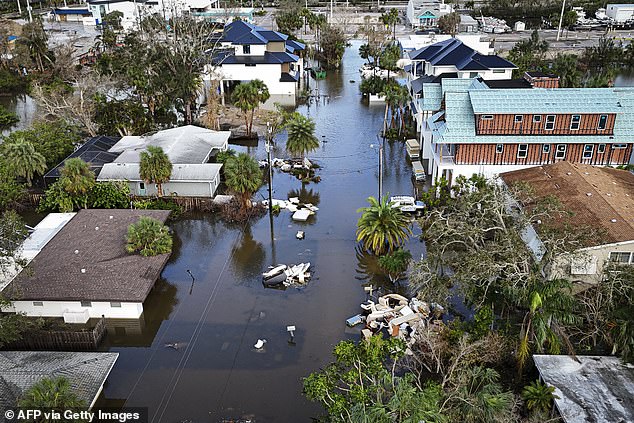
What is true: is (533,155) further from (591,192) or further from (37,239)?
(37,239)

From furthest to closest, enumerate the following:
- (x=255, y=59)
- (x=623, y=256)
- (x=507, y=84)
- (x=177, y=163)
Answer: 1. (x=255, y=59)
2. (x=507, y=84)
3. (x=177, y=163)
4. (x=623, y=256)

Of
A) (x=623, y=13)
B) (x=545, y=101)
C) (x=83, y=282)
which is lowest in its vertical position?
(x=83, y=282)

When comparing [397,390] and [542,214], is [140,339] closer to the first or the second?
[397,390]

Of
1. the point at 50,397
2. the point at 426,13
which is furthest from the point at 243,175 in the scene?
the point at 426,13

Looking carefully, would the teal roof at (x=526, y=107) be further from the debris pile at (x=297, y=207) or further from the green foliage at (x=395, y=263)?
the debris pile at (x=297, y=207)

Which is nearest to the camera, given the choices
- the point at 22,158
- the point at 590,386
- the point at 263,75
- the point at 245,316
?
the point at 590,386

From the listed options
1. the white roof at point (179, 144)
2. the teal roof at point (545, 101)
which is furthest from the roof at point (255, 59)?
the teal roof at point (545, 101)

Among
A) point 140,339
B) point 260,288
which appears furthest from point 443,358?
point 140,339
